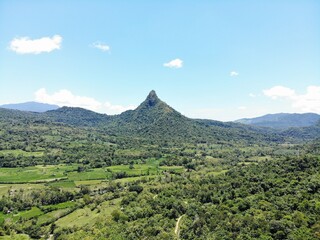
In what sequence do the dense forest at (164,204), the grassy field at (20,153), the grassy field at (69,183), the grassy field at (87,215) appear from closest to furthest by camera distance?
the dense forest at (164,204), the grassy field at (87,215), the grassy field at (69,183), the grassy field at (20,153)

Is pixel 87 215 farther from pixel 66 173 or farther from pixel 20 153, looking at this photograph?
pixel 20 153

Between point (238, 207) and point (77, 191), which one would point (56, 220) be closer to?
point (77, 191)

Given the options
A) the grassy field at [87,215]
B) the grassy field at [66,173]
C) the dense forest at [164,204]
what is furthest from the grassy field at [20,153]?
the grassy field at [87,215]

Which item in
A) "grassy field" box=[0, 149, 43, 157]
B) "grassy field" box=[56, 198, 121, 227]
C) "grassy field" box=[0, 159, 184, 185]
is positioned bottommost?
"grassy field" box=[56, 198, 121, 227]

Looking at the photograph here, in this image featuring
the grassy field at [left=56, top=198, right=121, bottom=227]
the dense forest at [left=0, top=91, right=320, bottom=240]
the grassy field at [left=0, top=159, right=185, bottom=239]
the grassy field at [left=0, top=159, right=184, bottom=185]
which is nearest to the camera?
the dense forest at [left=0, top=91, right=320, bottom=240]

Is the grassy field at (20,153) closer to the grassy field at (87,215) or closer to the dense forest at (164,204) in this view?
the dense forest at (164,204)

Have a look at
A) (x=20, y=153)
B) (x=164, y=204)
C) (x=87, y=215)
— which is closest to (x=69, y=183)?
(x=87, y=215)

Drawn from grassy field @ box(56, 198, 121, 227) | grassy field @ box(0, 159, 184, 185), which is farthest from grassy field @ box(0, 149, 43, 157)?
grassy field @ box(56, 198, 121, 227)

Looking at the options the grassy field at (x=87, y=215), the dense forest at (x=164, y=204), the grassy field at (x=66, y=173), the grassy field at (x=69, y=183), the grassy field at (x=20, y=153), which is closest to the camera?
the dense forest at (x=164, y=204)

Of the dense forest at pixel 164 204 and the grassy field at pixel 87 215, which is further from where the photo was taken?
the grassy field at pixel 87 215

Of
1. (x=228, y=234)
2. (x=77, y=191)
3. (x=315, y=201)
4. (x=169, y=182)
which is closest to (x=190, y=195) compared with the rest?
(x=169, y=182)

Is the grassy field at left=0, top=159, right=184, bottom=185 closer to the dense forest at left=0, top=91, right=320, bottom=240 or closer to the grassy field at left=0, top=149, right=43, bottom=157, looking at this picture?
the dense forest at left=0, top=91, right=320, bottom=240
